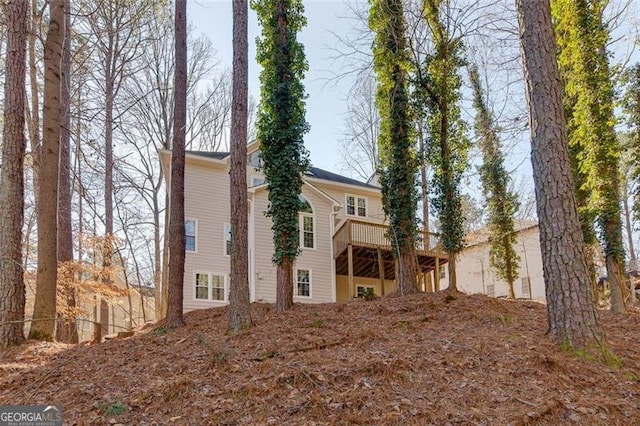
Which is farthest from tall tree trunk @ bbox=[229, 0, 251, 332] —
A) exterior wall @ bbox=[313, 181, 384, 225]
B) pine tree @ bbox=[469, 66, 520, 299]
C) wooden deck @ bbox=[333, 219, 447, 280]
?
exterior wall @ bbox=[313, 181, 384, 225]

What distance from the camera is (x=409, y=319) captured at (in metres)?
7.34

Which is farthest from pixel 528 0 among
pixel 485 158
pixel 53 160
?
pixel 485 158

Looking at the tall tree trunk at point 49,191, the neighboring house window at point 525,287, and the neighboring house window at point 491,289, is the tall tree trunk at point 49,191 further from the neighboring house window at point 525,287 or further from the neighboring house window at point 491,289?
the neighboring house window at point 491,289

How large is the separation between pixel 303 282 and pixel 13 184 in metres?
10.4

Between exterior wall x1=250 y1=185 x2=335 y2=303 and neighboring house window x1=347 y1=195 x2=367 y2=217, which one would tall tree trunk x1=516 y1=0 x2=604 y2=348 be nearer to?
exterior wall x1=250 y1=185 x2=335 y2=303

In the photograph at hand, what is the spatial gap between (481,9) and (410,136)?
10.5ft

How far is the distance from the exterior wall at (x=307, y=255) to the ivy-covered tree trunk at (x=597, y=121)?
875 centimetres

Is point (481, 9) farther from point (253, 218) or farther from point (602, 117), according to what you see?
point (253, 218)

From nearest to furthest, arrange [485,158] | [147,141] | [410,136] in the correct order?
[410,136]
[485,158]
[147,141]

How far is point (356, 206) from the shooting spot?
60.5ft

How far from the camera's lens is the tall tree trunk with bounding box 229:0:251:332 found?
23.3 ft

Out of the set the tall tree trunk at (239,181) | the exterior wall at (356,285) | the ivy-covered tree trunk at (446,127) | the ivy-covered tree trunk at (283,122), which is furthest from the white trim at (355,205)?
the tall tree trunk at (239,181)

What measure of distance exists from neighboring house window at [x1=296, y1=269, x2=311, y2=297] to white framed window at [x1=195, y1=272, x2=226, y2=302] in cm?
261

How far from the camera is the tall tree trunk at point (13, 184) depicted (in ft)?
20.6
